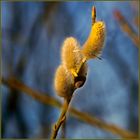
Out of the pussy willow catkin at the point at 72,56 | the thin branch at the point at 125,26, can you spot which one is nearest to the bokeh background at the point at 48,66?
the thin branch at the point at 125,26

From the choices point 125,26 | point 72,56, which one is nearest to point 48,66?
point 125,26

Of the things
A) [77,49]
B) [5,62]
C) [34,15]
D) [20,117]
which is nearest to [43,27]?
[34,15]

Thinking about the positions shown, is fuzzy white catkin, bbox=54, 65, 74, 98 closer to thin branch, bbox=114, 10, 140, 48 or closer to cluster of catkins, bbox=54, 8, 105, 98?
cluster of catkins, bbox=54, 8, 105, 98

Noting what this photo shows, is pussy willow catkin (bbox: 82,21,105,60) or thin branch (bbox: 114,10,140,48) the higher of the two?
pussy willow catkin (bbox: 82,21,105,60)

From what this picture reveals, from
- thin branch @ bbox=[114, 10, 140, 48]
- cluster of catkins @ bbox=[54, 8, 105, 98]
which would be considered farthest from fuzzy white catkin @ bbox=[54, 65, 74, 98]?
thin branch @ bbox=[114, 10, 140, 48]

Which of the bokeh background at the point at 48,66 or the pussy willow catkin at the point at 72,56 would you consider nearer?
the pussy willow catkin at the point at 72,56

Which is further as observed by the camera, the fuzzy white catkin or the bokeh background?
the bokeh background

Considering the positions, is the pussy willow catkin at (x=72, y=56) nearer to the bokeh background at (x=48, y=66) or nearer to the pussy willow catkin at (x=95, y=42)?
the pussy willow catkin at (x=95, y=42)

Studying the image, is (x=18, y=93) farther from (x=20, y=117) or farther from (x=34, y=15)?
(x=34, y=15)
